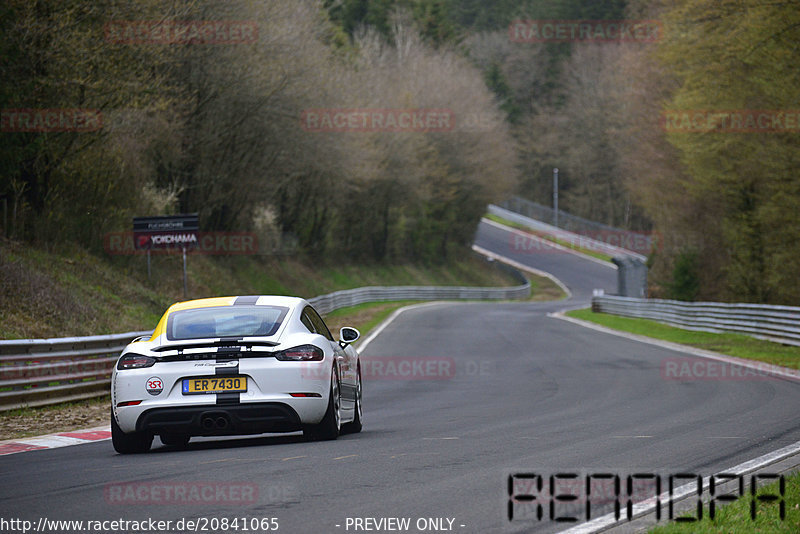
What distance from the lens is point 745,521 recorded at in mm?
6527

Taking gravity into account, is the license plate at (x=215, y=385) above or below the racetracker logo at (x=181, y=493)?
above

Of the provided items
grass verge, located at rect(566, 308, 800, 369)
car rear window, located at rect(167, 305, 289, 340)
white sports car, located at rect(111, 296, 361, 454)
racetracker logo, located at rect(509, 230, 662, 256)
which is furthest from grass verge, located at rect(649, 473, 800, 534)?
racetracker logo, located at rect(509, 230, 662, 256)

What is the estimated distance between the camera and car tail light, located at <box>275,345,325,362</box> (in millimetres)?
10336

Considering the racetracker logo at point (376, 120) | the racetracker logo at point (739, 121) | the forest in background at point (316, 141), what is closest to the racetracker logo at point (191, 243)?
the forest in background at point (316, 141)

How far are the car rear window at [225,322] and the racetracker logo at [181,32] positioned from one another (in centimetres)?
1866

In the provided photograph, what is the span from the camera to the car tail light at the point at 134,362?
1030cm

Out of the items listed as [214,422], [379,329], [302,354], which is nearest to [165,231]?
[379,329]

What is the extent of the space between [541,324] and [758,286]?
8.01 meters

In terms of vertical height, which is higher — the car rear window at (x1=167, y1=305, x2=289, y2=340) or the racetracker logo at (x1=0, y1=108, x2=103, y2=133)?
the racetracker logo at (x1=0, y1=108, x2=103, y2=133)

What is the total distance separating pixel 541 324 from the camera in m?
40.2

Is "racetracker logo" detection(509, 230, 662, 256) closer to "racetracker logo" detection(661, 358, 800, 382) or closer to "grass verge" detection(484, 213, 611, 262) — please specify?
"grass verge" detection(484, 213, 611, 262)

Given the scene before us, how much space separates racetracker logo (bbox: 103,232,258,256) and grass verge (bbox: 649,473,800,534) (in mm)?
21438

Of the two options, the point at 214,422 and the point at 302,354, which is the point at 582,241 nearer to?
the point at 302,354

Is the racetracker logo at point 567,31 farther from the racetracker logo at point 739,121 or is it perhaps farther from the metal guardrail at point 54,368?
the metal guardrail at point 54,368
